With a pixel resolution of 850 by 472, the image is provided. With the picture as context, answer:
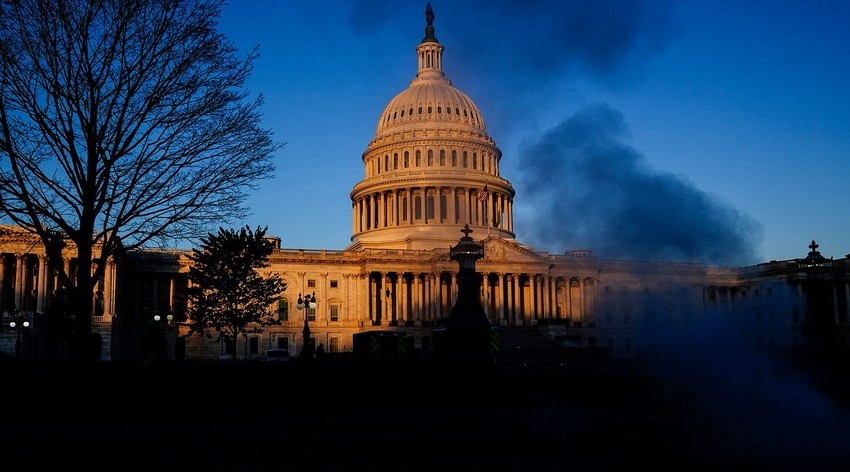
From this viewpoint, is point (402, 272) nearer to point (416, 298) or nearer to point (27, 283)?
point (416, 298)

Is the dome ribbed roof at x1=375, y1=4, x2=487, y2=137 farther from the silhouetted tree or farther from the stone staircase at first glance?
the silhouetted tree

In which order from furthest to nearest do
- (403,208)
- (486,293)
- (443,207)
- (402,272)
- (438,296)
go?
(403,208), (443,207), (402,272), (486,293), (438,296)

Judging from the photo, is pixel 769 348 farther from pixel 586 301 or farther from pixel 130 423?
pixel 586 301

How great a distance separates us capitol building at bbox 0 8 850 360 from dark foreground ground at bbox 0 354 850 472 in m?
10.2

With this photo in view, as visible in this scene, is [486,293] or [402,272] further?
[402,272]

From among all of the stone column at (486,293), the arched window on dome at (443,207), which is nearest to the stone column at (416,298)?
the stone column at (486,293)

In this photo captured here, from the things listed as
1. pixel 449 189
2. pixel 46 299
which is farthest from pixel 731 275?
pixel 449 189

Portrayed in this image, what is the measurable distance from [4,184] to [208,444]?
1288 centimetres

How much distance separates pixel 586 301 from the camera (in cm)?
10338

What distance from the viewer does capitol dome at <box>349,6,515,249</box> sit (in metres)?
118

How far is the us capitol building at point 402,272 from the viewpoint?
81875mm

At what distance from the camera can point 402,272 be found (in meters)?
104

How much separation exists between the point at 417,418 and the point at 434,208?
305 feet

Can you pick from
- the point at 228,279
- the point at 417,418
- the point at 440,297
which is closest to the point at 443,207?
the point at 440,297
